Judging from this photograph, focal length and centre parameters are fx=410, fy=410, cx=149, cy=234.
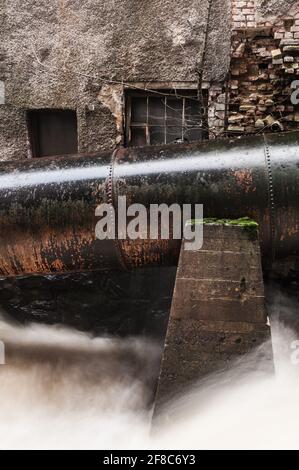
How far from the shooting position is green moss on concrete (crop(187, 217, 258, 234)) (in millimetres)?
2896

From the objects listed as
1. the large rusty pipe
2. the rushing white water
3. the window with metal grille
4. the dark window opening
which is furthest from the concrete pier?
the dark window opening

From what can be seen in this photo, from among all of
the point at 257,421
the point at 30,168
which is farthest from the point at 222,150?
the point at 257,421

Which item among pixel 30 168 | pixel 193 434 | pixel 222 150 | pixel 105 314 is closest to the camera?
pixel 193 434

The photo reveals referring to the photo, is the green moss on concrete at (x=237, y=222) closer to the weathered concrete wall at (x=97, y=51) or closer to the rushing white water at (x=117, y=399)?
the rushing white water at (x=117, y=399)

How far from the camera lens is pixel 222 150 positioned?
10.6 ft

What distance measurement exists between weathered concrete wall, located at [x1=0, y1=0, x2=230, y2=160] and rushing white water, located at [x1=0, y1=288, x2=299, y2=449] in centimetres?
255

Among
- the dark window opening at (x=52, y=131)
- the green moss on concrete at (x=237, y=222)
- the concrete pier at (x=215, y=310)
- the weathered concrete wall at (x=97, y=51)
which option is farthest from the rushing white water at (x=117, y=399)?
the weathered concrete wall at (x=97, y=51)

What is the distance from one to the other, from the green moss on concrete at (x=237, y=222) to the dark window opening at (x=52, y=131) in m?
2.99

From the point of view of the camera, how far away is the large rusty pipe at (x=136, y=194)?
3078 mm

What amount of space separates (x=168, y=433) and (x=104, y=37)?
453 centimetres

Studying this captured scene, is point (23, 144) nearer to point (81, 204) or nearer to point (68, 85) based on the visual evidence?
point (68, 85)

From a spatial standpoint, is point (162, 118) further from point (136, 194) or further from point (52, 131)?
point (136, 194)

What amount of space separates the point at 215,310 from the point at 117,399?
1571 mm

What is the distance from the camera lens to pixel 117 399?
12.3 ft
